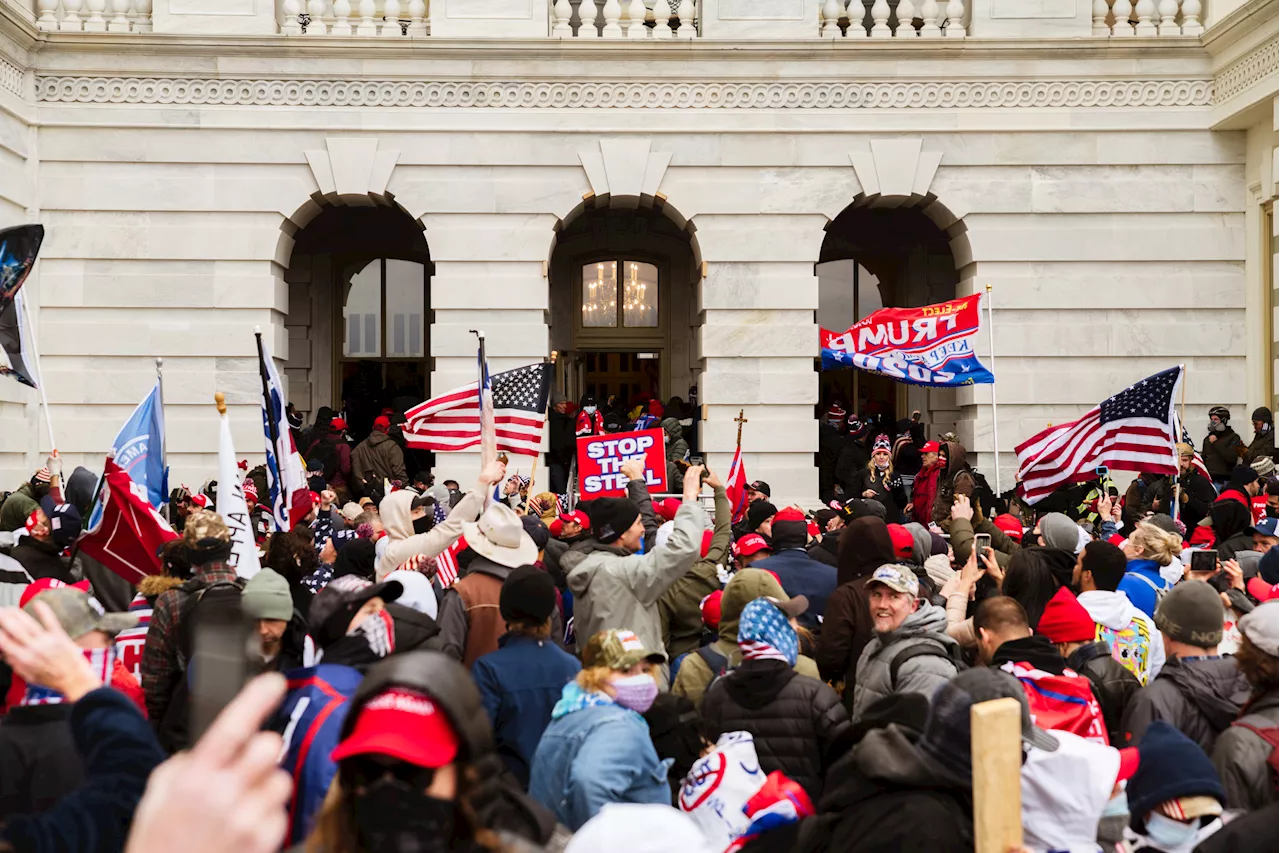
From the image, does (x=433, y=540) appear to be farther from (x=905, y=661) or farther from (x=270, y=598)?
(x=905, y=661)

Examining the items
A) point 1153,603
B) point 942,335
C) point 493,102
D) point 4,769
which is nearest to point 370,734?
point 4,769

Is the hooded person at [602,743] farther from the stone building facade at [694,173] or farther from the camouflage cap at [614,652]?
the stone building facade at [694,173]

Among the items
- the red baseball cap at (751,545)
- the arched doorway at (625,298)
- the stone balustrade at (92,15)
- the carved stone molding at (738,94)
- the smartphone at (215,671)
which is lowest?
the red baseball cap at (751,545)

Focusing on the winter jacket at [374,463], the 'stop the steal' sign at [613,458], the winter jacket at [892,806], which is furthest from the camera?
the winter jacket at [374,463]

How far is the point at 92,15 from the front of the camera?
A: 709 inches

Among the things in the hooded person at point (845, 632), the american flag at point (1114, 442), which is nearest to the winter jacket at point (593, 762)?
the hooded person at point (845, 632)

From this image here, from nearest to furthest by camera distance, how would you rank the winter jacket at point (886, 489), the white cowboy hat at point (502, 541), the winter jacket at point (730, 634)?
the winter jacket at point (730, 634) < the white cowboy hat at point (502, 541) < the winter jacket at point (886, 489)

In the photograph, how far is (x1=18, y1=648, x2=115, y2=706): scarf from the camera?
3.71 meters

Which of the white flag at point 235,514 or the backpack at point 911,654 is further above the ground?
the white flag at point 235,514

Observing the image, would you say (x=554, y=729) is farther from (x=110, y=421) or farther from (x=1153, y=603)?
(x=110, y=421)

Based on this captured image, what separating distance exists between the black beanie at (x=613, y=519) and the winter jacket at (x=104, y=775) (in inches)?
166

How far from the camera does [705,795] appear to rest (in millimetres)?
4512

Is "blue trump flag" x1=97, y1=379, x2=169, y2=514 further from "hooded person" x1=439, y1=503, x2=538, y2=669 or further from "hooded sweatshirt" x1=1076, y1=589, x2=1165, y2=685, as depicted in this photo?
"hooded sweatshirt" x1=1076, y1=589, x2=1165, y2=685

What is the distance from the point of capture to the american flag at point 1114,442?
11.5 m
